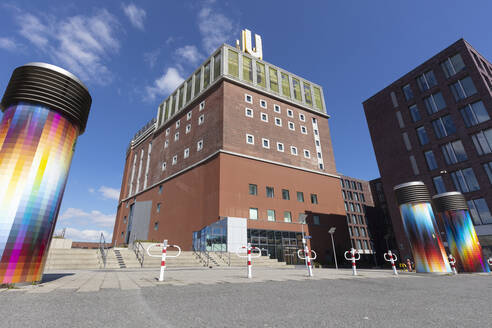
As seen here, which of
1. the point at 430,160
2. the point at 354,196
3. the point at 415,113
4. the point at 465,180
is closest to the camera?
the point at 465,180

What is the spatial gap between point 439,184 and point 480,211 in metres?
4.85

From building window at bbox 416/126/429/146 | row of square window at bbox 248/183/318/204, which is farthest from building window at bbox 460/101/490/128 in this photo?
row of square window at bbox 248/183/318/204

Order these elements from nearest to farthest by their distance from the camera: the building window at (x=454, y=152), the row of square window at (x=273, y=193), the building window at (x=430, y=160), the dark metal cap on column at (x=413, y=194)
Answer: the dark metal cap on column at (x=413, y=194), the building window at (x=454, y=152), the row of square window at (x=273, y=193), the building window at (x=430, y=160)

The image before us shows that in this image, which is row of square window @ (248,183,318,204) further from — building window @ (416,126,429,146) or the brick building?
building window @ (416,126,429,146)

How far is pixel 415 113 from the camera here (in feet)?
117

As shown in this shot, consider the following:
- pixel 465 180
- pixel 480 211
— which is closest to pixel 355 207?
pixel 465 180

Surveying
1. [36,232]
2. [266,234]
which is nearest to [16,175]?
[36,232]

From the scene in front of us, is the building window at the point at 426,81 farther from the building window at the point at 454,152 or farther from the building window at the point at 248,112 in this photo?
the building window at the point at 248,112

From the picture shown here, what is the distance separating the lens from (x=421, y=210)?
46.7 ft

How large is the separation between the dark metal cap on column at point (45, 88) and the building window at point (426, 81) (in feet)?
136

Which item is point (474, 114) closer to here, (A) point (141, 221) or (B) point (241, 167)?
(B) point (241, 167)

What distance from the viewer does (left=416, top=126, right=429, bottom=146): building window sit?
110 feet

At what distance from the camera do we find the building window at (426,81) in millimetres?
34656

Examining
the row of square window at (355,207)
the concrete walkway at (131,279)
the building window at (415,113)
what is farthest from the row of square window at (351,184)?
the concrete walkway at (131,279)
